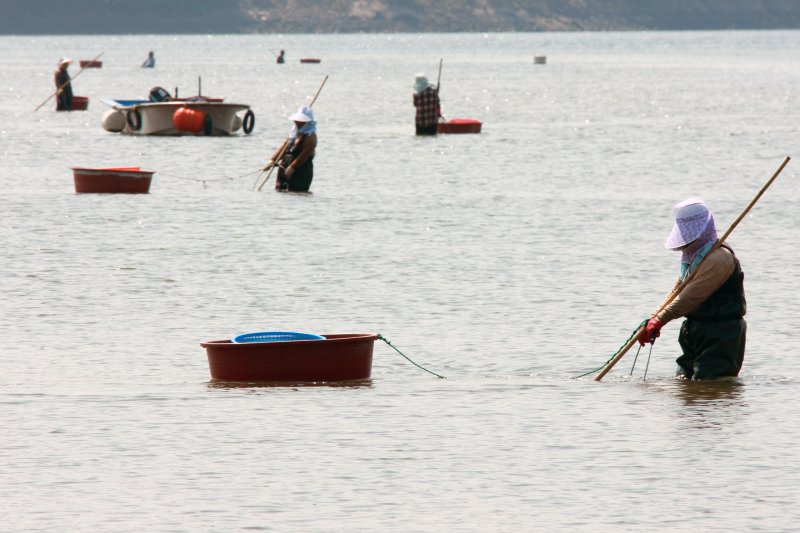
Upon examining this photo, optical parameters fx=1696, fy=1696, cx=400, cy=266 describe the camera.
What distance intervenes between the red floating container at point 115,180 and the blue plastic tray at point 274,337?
1773cm

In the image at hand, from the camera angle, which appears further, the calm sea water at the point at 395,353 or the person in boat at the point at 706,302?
the person in boat at the point at 706,302

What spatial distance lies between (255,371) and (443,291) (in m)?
6.20

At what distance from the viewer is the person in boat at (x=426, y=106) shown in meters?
44.3

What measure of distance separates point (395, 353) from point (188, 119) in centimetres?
3330

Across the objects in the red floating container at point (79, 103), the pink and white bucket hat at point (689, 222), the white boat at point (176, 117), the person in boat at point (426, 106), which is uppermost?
the pink and white bucket hat at point (689, 222)

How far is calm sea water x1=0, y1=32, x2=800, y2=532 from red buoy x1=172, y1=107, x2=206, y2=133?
719cm

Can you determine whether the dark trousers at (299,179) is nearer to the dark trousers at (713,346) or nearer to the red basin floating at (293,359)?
the red basin floating at (293,359)

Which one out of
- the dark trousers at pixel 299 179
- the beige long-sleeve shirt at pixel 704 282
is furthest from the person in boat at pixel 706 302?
the dark trousers at pixel 299 179

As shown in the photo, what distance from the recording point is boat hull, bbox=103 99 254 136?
48531 millimetres

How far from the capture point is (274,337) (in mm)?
13875

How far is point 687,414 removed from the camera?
510 inches

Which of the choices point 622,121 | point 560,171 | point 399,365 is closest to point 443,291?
point 399,365

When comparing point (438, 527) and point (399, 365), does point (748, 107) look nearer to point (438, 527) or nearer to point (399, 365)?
point (399, 365)

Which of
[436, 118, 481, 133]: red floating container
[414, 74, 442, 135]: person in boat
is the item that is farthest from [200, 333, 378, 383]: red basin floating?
[436, 118, 481, 133]: red floating container
